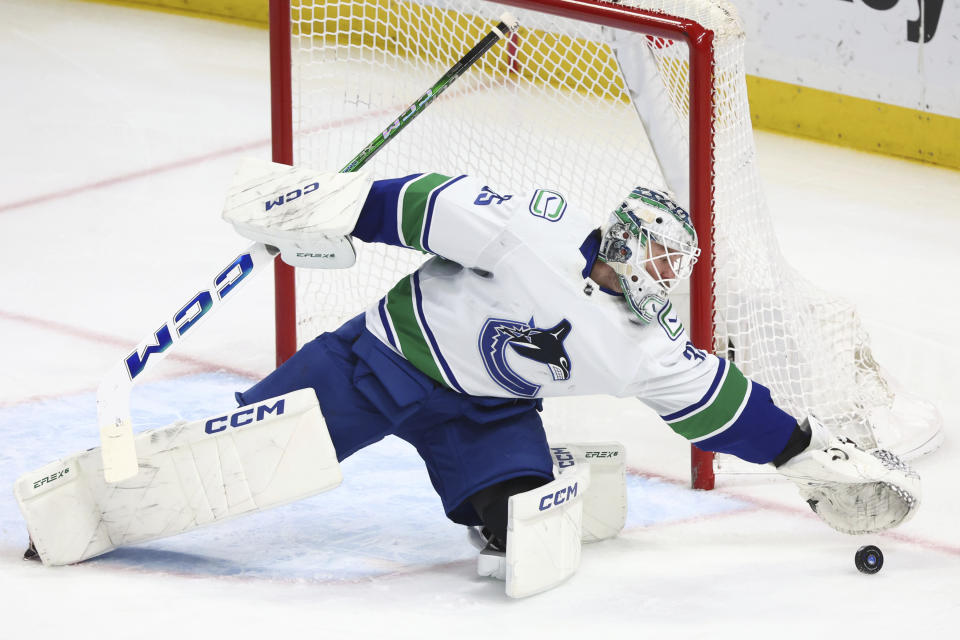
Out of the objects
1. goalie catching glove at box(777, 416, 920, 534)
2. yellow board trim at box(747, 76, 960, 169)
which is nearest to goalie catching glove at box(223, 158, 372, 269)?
goalie catching glove at box(777, 416, 920, 534)

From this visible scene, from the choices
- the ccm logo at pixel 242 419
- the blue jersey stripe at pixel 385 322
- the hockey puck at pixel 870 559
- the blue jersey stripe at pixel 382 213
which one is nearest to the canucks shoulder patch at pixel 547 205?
the blue jersey stripe at pixel 382 213

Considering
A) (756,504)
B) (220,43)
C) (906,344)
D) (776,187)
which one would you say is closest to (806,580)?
(756,504)

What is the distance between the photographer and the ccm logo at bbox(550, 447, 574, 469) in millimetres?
2955

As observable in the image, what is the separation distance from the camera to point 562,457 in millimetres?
2984

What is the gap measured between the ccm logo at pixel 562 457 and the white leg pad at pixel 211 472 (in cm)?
44

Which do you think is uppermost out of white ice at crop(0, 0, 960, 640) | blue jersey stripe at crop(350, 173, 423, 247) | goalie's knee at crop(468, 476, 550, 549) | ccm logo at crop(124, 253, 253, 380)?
blue jersey stripe at crop(350, 173, 423, 247)

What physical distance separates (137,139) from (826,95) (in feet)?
8.24

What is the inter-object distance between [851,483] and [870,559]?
0.16 m

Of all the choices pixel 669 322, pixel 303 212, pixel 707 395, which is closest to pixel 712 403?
pixel 707 395

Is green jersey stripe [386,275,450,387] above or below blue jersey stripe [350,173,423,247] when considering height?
below

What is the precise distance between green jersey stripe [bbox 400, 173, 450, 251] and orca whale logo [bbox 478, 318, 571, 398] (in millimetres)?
201

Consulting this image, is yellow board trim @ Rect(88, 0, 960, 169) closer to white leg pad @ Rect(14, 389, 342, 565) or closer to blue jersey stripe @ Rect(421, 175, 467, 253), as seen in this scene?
blue jersey stripe @ Rect(421, 175, 467, 253)

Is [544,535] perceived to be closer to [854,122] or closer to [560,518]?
[560,518]

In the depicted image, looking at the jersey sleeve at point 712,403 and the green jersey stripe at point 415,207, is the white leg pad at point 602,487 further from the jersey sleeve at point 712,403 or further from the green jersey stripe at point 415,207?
the green jersey stripe at point 415,207
